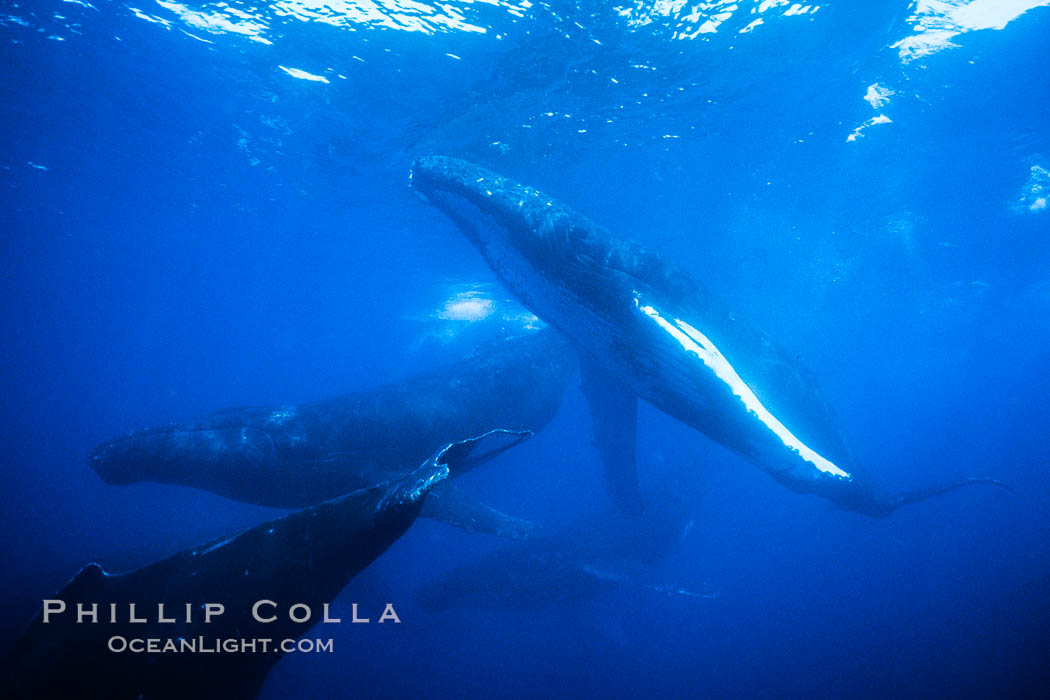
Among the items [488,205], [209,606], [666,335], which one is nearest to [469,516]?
[666,335]

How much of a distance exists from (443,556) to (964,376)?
99.8 m

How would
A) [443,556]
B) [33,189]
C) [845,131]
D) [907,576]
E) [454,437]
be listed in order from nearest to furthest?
[454,437]
[845,131]
[33,189]
[443,556]
[907,576]

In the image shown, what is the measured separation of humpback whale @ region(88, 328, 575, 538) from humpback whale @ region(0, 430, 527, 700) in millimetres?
4922

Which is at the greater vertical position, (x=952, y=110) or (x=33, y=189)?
(x=952, y=110)

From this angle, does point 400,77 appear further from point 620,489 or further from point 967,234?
point 967,234

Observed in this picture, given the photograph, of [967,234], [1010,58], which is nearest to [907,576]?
[967,234]

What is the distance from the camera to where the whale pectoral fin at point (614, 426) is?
8555 millimetres

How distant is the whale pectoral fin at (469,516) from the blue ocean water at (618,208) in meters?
4.63

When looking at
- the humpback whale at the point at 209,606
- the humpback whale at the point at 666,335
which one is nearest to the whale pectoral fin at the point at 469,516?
the humpback whale at the point at 666,335

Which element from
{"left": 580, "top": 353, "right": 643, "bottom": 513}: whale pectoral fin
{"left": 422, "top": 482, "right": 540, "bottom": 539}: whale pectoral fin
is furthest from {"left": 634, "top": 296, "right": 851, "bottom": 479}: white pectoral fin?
{"left": 422, "top": 482, "right": 540, "bottom": 539}: whale pectoral fin

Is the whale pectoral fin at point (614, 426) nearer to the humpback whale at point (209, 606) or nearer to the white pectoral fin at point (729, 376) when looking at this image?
the white pectoral fin at point (729, 376)

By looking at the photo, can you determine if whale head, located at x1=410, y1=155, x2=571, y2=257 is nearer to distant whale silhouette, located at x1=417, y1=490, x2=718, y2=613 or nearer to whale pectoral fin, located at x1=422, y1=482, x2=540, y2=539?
whale pectoral fin, located at x1=422, y1=482, x2=540, y2=539

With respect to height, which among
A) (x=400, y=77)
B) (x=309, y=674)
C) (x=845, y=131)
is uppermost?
(x=845, y=131)

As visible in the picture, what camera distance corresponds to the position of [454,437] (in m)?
9.09
